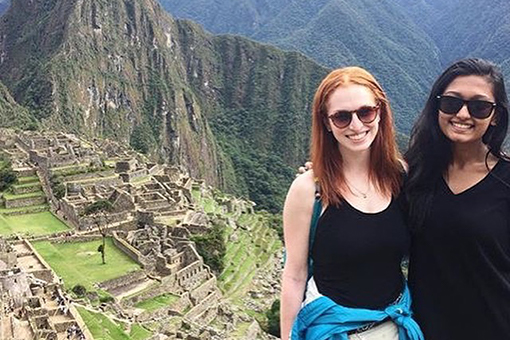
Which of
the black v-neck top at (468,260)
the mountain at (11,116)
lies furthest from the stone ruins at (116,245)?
the mountain at (11,116)

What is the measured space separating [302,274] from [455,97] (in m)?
1.80

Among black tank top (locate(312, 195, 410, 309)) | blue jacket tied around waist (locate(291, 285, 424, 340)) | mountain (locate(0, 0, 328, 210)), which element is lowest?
mountain (locate(0, 0, 328, 210))

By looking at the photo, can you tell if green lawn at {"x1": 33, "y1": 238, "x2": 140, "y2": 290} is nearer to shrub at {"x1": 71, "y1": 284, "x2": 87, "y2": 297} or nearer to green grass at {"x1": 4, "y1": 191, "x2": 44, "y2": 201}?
shrub at {"x1": 71, "y1": 284, "x2": 87, "y2": 297}

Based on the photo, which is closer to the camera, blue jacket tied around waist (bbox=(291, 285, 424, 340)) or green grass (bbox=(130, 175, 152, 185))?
blue jacket tied around waist (bbox=(291, 285, 424, 340))

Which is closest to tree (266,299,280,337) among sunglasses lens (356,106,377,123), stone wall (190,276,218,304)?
stone wall (190,276,218,304)

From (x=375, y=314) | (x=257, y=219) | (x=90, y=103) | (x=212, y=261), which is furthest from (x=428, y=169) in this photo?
(x=90, y=103)

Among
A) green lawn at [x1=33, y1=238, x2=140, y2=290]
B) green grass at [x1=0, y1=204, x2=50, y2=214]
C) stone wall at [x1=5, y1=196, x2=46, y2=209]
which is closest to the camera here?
green lawn at [x1=33, y1=238, x2=140, y2=290]

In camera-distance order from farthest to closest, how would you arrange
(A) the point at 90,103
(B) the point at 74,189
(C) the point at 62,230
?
(A) the point at 90,103 < (B) the point at 74,189 < (C) the point at 62,230

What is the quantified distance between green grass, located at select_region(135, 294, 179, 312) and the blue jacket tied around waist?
19.8 m

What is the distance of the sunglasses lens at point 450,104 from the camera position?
502 centimetres

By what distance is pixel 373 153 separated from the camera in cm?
513

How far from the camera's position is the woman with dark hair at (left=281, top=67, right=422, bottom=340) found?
473cm

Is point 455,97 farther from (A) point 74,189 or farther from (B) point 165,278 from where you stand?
(A) point 74,189

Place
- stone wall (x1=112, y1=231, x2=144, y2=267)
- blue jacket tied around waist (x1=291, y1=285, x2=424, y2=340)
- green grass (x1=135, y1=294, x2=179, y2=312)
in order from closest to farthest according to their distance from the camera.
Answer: blue jacket tied around waist (x1=291, y1=285, x2=424, y2=340), green grass (x1=135, y1=294, x2=179, y2=312), stone wall (x1=112, y1=231, x2=144, y2=267)
